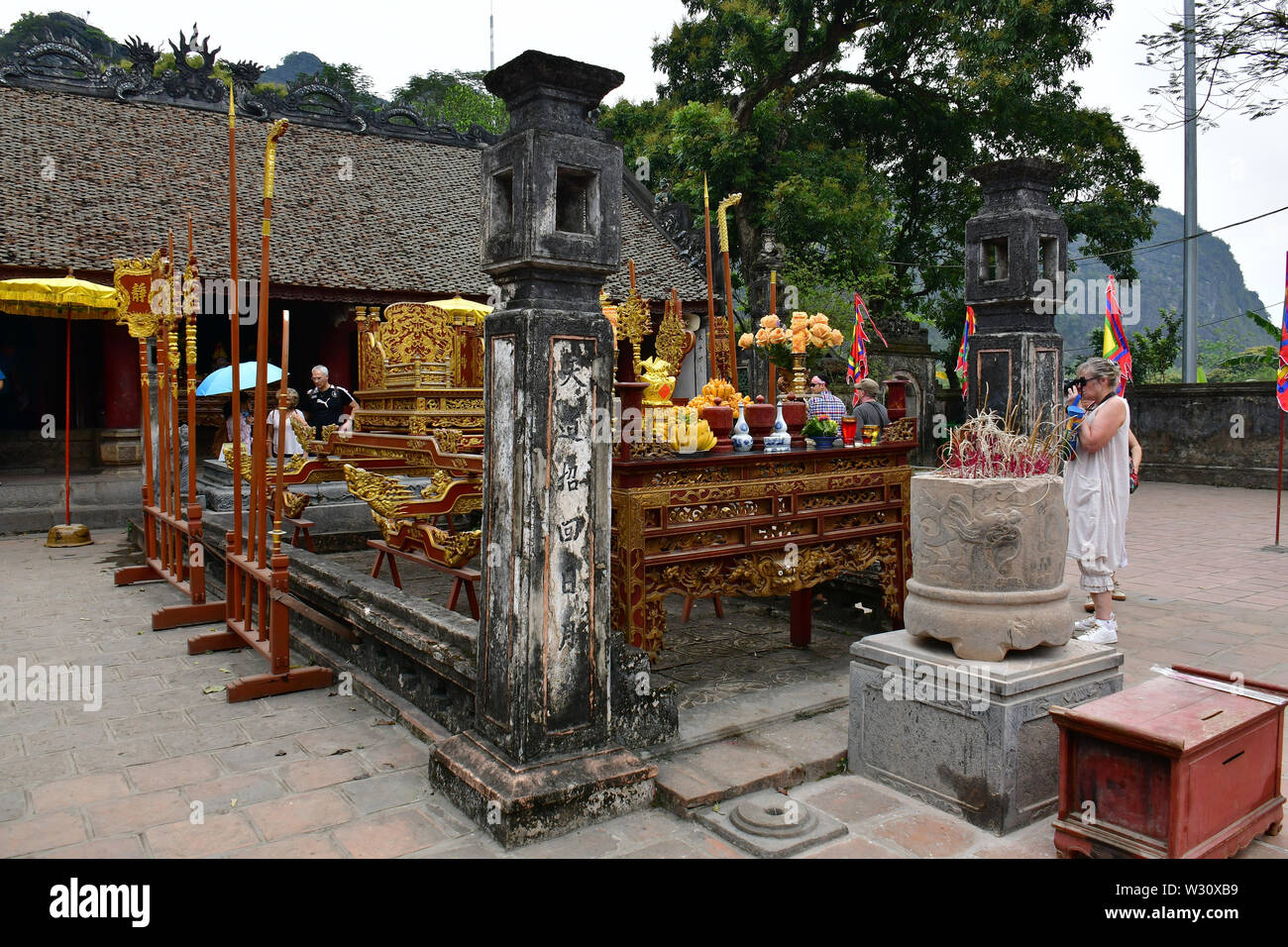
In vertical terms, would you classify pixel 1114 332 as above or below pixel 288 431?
above

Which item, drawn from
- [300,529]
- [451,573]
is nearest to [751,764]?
[451,573]

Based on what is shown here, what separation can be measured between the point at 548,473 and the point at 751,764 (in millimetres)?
1481

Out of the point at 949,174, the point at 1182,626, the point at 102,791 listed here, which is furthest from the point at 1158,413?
the point at 102,791

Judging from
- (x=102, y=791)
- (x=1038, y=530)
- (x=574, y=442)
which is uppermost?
(x=574, y=442)

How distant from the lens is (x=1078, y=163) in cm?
1955

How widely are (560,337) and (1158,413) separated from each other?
16.7 metres

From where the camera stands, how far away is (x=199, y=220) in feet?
47.1

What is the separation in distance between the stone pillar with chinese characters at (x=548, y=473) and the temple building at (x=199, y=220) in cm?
993

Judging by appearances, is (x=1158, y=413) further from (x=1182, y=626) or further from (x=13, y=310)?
(x=13, y=310)

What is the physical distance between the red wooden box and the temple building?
11103mm

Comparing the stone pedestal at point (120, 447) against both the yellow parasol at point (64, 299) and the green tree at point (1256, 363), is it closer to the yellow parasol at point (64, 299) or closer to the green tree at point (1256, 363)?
the yellow parasol at point (64, 299)

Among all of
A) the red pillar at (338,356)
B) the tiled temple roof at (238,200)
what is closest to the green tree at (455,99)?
the tiled temple roof at (238,200)

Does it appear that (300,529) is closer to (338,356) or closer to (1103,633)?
(1103,633)

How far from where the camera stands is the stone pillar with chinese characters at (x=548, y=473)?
11.1 feet
